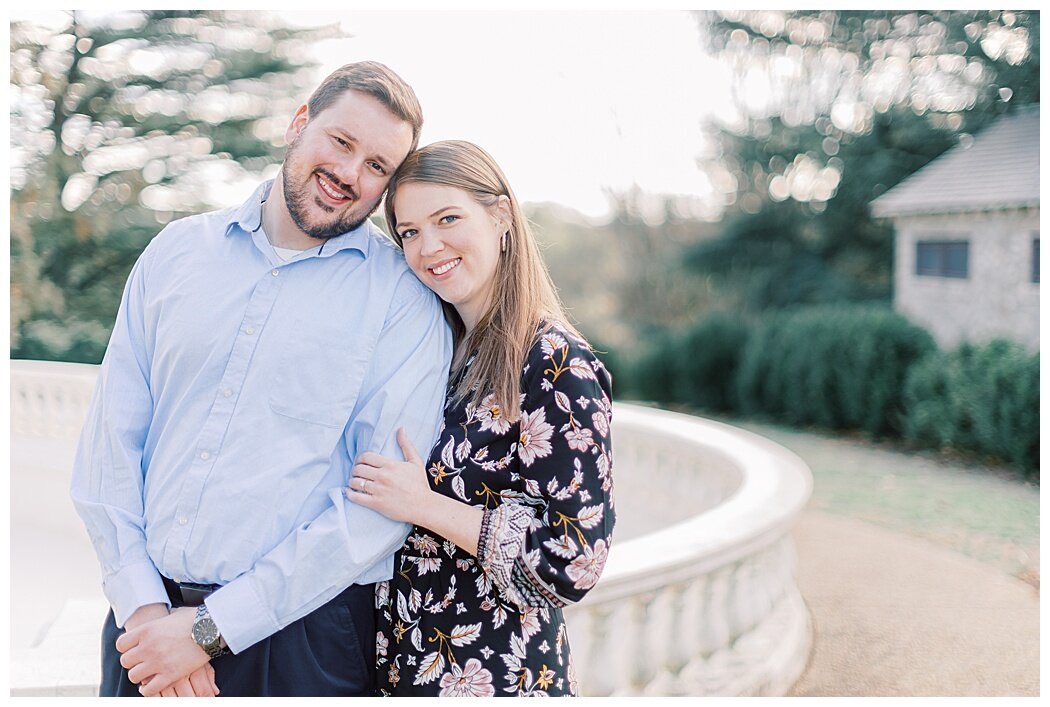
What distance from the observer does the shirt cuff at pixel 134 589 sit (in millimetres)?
1746

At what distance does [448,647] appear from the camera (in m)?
1.85

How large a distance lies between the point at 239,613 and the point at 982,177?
50.7 ft

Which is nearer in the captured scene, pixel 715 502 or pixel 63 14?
pixel 715 502

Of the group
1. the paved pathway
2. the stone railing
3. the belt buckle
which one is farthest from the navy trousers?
the paved pathway

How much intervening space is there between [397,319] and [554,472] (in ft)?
1.54

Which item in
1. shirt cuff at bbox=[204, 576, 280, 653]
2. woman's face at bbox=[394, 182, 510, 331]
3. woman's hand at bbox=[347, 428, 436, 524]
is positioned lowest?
shirt cuff at bbox=[204, 576, 280, 653]

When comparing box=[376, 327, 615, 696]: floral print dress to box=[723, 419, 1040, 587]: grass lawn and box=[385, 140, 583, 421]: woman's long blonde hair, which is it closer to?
box=[385, 140, 583, 421]: woman's long blonde hair

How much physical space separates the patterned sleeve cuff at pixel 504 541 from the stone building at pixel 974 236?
41.1 feet

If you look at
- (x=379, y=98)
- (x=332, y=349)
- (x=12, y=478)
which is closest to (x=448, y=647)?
(x=332, y=349)

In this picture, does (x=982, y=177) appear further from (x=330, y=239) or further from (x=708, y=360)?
(x=330, y=239)

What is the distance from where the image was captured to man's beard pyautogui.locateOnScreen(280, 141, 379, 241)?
6.18ft

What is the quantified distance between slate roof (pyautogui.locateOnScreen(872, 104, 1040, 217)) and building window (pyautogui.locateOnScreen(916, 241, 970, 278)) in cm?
63

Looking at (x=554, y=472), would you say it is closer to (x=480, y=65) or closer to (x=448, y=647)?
(x=448, y=647)

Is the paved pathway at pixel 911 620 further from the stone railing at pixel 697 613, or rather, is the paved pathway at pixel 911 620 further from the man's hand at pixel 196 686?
the man's hand at pixel 196 686
